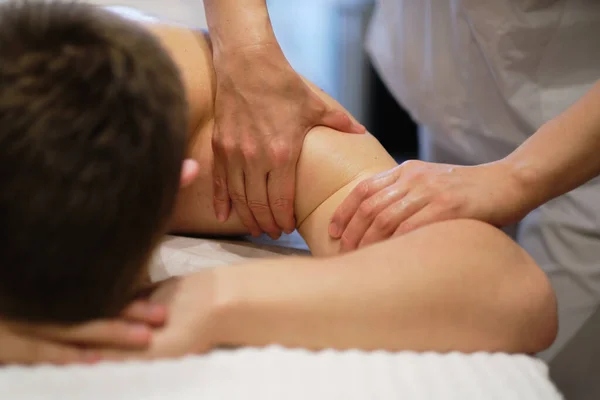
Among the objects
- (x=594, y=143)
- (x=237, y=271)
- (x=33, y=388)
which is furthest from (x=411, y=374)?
(x=594, y=143)

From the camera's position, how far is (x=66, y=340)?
482 millimetres

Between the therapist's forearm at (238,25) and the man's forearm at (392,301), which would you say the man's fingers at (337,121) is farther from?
the man's forearm at (392,301)

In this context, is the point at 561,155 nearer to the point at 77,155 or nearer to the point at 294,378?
the point at 294,378

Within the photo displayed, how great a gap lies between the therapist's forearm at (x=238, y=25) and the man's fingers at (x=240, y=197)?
7.1 inches

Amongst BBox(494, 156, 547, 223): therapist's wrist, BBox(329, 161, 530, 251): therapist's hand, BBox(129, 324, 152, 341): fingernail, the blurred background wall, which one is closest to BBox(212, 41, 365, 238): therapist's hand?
BBox(329, 161, 530, 251): therapist's hand

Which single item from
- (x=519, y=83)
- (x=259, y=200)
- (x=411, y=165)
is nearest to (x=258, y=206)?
A: (x=259, y=200)

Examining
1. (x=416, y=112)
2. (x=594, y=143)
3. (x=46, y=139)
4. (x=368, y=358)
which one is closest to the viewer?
(x=46, y=139)

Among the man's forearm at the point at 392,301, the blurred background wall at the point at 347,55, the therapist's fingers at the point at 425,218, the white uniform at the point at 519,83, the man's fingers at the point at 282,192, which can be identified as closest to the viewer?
the man's forearm at the point at 392,301

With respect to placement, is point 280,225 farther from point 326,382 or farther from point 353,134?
point 326,382

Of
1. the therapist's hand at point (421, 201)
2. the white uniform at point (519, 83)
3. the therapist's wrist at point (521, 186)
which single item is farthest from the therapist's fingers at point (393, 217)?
the white uniform at point (519, 83)

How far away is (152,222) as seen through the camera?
46 cm

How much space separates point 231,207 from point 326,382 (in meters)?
0.40

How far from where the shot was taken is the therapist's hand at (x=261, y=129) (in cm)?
78

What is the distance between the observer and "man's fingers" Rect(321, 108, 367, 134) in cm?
81
